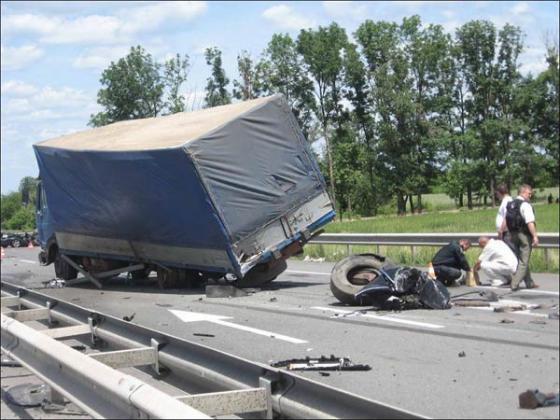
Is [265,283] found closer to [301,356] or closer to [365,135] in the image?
[301,356]

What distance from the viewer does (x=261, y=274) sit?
15.4 m

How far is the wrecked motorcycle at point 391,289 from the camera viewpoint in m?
10.5

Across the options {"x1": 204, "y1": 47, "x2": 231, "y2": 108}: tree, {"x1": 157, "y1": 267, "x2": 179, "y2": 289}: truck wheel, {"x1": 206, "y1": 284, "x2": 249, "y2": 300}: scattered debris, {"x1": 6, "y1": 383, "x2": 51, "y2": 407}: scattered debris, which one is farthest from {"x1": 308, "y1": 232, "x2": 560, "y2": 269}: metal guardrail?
{"x1": 204, "y1": 47, "x2": 231, "y2": 108}: tree

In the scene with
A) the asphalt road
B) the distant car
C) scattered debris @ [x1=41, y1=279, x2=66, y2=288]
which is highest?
the asphalt road

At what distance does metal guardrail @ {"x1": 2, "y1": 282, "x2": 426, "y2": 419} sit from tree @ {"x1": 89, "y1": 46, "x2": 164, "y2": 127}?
151ft

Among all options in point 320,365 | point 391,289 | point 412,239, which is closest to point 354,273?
point 391,289

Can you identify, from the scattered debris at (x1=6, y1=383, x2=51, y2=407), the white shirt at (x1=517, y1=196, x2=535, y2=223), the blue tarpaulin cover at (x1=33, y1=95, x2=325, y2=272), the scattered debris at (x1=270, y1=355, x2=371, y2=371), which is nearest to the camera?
the scattered debris at (x1=270, y1=355, x2=371, y2=371)

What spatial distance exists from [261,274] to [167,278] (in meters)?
1.87

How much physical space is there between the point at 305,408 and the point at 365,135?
258ft

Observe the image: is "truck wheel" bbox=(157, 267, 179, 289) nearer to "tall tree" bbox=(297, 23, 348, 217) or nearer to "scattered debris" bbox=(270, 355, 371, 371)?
"scattered debris" bbox=(270, 355, 371, 371)

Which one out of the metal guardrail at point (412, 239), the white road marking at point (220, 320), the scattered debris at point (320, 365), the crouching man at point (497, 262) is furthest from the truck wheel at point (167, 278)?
the scattered debris at point (320, 365)

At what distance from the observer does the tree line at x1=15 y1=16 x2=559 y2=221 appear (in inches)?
2729

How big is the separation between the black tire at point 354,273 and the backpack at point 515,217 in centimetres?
198

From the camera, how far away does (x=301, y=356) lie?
8008 mm
